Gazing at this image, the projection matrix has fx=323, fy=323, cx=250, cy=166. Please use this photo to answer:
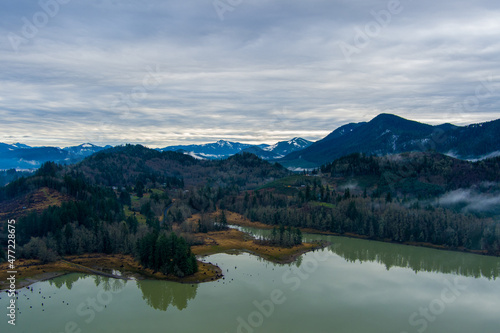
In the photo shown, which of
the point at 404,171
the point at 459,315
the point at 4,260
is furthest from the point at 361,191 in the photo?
the point at 4,260

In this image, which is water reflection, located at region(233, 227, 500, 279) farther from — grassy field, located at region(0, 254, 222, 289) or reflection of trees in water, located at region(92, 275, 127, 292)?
reflection of trees in water, located at region(92, 275, 127, 292)

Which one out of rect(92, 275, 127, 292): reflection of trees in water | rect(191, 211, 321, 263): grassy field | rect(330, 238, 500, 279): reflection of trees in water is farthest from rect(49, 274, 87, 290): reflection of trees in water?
rect(330, 238, 500, 279): reflection of trees in water

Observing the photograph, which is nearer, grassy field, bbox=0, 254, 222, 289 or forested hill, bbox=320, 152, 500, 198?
grassy field, bbox=0, 254, 222, 289

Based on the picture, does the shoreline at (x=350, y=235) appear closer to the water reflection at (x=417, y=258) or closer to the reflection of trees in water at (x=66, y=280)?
the water reflection at (x=417, y=258)

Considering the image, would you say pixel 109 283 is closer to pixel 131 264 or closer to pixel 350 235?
pixel 131 264

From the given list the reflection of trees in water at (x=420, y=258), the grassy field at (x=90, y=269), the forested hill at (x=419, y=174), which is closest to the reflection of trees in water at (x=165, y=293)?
the grassy field at (x=90, y=269)
